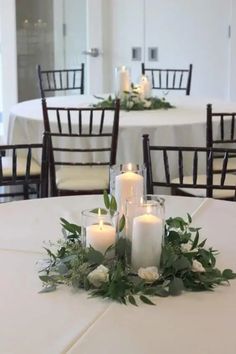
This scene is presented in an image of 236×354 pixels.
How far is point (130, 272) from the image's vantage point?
1.45m

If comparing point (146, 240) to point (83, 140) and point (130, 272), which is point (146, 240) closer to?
point (130, 272)

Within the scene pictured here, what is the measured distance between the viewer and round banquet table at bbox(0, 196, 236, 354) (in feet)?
3.89

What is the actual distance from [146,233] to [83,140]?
2415 millimetres

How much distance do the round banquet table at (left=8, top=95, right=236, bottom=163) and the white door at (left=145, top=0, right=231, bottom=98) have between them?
1380 mm

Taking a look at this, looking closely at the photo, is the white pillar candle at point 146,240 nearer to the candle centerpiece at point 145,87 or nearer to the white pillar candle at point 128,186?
the white pillar candle at point 128,186

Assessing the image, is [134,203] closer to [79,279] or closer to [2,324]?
[79,279]

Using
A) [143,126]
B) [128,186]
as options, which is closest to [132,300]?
[128,186]

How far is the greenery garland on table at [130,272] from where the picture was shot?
1.39m

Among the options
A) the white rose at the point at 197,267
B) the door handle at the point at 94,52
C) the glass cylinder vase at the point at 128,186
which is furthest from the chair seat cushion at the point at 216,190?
the door handle at the point at 94,52

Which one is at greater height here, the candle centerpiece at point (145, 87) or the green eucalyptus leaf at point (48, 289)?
the candle centerpiece at point (145, 87)

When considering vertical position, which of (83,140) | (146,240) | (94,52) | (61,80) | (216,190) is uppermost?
(94,52)

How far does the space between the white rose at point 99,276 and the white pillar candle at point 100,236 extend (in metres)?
0.07

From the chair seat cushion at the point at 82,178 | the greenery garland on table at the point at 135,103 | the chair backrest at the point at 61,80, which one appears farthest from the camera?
the chair backrest at the point at 61,80

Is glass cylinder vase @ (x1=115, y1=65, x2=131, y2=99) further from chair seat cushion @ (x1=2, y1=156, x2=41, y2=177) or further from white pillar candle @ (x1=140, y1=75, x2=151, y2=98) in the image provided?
chair seat cushion @ (x1=2, y1=156, x2=41, y2=177)
